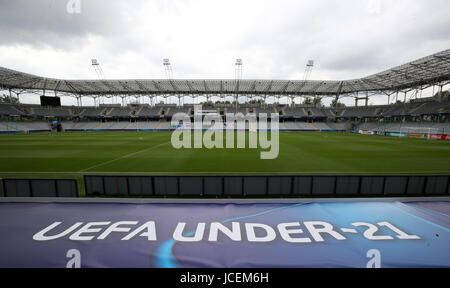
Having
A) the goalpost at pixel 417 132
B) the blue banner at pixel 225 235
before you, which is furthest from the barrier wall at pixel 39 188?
the goalpost at pixel 417 132

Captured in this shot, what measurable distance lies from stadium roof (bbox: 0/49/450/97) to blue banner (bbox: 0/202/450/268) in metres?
48.0

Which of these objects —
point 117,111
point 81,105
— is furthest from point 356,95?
point 81,105

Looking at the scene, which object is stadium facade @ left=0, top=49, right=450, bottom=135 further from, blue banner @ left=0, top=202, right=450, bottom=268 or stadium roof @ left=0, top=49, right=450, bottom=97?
blue banner @ left=0, top=202, right=450, bottom=268

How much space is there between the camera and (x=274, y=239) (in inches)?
120

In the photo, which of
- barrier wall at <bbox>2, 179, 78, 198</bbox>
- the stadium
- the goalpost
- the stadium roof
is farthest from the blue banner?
the goalpost

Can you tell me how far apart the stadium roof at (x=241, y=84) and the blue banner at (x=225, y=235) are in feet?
158

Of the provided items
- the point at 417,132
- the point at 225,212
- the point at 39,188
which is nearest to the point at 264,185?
Result: the point at 225,212

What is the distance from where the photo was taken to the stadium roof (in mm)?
39188

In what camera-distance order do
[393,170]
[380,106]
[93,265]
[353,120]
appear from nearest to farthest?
[93,265] → [393,170] → [380,106] → [353,120]

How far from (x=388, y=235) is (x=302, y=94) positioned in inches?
2593

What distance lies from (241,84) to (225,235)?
54.6 metres

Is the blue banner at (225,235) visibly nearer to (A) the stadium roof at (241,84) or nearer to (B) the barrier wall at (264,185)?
(B) the barrier wall at (264,185)

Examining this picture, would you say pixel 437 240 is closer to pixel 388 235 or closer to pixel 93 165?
pixel 388 235

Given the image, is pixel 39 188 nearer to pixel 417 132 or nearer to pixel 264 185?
pixel 264 185
